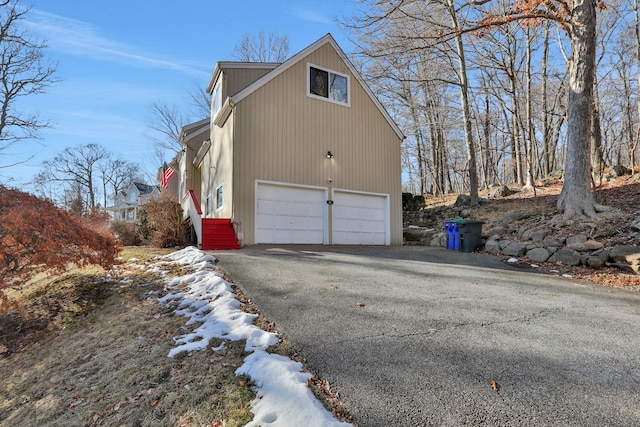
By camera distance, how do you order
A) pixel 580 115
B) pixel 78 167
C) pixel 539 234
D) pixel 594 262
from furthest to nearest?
pixel 78 167
pixel 580 115
pixel 539 234
pixel 594 262

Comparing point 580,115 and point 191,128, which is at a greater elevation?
point 191,128

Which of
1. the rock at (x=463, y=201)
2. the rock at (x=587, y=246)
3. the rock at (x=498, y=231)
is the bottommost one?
the rock at (x=587, y=246)

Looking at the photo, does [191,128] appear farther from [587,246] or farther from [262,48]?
[587,246]

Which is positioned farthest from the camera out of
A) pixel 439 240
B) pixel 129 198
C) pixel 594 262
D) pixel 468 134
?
Result: pixel 129 198

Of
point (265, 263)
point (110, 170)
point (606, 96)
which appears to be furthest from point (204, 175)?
point (110, 170)

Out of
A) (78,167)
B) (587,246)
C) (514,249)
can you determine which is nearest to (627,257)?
(587,246)

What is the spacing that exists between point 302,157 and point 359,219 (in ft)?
9.24

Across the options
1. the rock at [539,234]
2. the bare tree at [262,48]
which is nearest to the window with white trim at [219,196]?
the rock at [539,234]

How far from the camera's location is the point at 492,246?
8.54 metres

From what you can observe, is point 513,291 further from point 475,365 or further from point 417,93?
point 417,93

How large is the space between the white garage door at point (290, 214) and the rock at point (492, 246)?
180 inches

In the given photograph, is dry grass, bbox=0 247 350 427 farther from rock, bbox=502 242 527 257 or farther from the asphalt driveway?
rock, bbox=502 242 527 257

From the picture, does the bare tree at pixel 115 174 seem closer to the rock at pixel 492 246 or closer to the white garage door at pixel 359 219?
the white garage door at pixel 359 219

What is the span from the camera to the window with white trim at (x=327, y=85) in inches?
421
